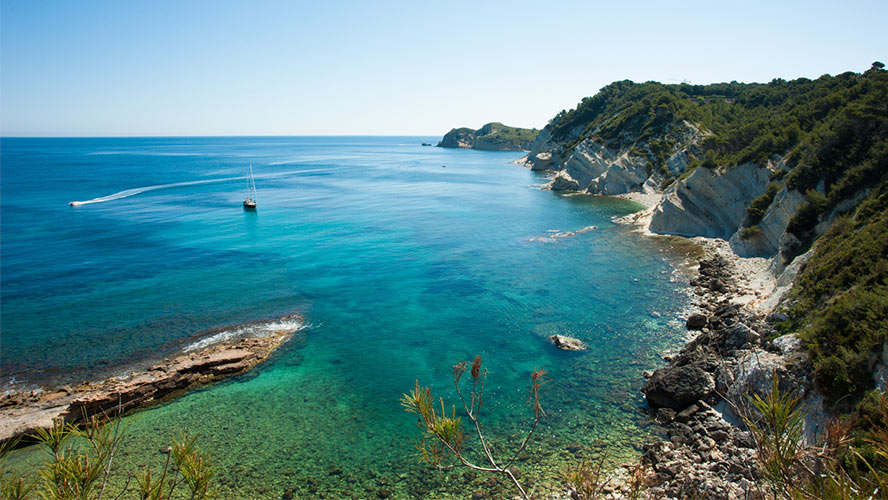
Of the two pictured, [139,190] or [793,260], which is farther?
[139,190]

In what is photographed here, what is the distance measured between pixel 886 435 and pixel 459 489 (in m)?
11.8

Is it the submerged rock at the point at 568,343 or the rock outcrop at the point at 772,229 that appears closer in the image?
the submerged rock at the point at 568,343

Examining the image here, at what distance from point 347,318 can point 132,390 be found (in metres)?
11.7

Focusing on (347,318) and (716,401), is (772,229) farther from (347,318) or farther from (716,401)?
(347,318)

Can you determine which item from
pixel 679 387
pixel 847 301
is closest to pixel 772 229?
pixel 847 301

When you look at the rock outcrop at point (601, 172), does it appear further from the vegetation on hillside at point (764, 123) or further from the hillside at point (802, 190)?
the vegetation on hillside at point (764, 123)

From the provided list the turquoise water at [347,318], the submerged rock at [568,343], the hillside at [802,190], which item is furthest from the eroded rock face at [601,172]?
the submerged rock at [568,343]

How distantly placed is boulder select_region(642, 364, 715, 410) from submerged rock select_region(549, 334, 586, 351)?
16.1 ft

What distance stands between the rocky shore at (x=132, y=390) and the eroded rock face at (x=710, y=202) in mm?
39774

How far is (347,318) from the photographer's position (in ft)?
92.7

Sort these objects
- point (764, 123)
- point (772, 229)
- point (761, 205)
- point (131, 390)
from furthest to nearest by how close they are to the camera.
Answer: point (764, 123) < point (761, 205) < point (772, 229) < point (131, 390)

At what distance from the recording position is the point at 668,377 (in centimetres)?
1834

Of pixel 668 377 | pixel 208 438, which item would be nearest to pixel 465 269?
pixel 668 377

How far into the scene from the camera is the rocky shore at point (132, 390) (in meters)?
18.1
